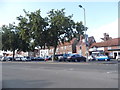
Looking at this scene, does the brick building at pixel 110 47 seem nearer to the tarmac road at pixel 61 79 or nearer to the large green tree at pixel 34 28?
the large green tree at pixel 34 28

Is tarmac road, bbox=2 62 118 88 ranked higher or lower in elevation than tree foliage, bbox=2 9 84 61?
lower

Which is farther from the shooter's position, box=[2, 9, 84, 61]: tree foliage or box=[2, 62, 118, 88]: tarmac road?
box=[2, 9, 84, 61]: tree foliage

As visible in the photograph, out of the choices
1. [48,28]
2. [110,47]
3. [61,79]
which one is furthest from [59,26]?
[61,79]

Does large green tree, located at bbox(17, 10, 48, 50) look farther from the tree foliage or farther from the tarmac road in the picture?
the tarmac road

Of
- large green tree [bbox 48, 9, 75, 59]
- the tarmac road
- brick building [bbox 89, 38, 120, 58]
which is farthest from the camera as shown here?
brick building [bbox 89, 38, 120, 58]

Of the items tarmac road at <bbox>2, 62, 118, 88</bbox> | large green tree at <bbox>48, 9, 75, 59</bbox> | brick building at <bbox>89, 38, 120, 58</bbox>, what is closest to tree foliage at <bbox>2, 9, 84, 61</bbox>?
large green tree at <bbox>48, 9, 75, 59</bbox>

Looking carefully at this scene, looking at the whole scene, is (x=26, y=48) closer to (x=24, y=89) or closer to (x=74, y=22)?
(x=74, y=22)

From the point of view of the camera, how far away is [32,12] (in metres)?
53.5

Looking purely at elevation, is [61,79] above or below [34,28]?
below

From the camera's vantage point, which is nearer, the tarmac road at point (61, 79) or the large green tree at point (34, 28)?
the tarmac road at point (61, 79)

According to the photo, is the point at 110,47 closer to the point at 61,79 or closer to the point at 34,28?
the point at 34,28

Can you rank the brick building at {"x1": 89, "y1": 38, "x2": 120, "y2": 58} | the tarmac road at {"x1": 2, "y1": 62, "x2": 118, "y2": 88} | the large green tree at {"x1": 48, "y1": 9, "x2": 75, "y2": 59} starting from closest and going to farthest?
the tarmac road at {"x1": 2, "y1": 62, "x2": 118, "y2": 88}, the large green tree at {"x1": 48, "y1": 9, "x2": 75, "y2": 59}, the brick building at {"x1": 89, "y1": 38, "x2": 120, "y2": 58}

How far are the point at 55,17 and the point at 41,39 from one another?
587 centimetres

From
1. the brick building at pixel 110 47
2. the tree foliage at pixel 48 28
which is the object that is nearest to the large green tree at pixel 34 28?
the tree foliage at pixel 48 28
